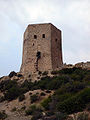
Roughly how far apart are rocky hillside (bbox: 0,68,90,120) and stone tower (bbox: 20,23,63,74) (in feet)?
5.33

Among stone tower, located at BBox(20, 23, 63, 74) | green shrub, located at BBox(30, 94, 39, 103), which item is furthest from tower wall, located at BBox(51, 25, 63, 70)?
green shrub, located at BBox(30, 94, 39, 103)

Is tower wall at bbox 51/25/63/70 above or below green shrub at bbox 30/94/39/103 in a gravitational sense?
above

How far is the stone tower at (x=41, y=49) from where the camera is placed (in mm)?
28953

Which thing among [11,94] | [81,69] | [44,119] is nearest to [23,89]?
[11,94]

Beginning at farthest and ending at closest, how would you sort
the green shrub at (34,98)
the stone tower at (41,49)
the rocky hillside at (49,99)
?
the stone tower at (41,49)
the green shrub at (34,98)
the rocky hillside at (49,99)

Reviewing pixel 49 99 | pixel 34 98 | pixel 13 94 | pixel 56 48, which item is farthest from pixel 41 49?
pixel 49 99

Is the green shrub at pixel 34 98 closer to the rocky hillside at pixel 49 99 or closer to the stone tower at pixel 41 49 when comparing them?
the rocky hillside at pixel 49 99

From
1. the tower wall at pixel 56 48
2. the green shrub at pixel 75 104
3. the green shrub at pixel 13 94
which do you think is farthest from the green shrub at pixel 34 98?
A: the tower wall at pixel 56 48

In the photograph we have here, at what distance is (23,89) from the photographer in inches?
874

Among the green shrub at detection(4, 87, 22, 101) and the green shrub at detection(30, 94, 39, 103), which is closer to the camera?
the green shrub at detection(30, 94, 39, 103)

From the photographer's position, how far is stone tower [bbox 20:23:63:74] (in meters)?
29.0

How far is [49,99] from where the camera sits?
1711cm

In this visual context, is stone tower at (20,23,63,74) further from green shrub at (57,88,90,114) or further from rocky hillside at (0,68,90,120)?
green shrub at (57,88,90,114)

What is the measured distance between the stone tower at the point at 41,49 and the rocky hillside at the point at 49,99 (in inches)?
64.0
